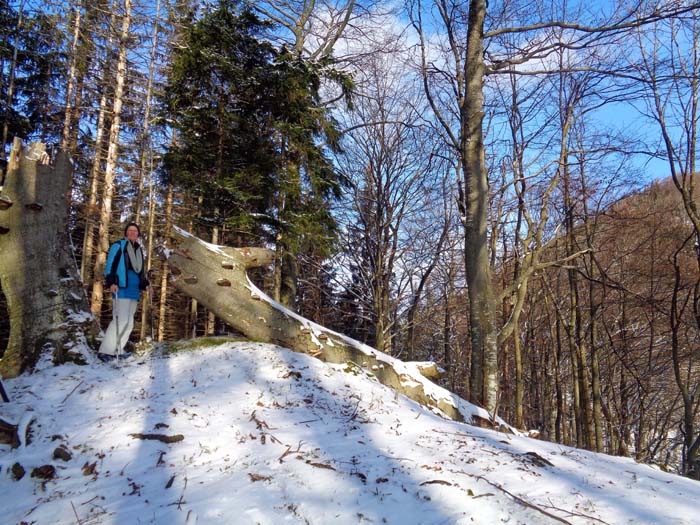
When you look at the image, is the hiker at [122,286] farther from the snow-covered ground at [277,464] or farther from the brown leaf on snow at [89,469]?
the brown leaf on snow at [89,469]

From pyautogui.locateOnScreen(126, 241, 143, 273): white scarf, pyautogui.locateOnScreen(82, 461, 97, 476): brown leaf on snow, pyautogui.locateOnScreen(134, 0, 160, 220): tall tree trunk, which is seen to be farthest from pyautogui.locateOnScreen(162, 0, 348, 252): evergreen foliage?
pyautogui.locateOnScreen(82, 461, 97, 476): brown leaf on snow

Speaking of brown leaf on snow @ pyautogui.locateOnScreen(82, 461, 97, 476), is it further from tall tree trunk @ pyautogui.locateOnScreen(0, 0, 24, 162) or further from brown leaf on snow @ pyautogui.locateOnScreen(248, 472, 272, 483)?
tall tree trunk @ pyautogui.locateOnScreen(0, 0, 24, 162)

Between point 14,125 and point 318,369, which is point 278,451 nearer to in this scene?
point 318,369

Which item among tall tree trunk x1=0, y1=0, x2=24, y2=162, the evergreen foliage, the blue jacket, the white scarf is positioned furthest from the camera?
tall tree trunk x1=0, y1=0, x2=24, y2=162

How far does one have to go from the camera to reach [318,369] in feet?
16.7

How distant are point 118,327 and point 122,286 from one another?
557mm

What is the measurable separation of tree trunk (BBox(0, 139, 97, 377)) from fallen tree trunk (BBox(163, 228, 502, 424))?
50.1 inches

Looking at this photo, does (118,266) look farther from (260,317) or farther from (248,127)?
(248,127)

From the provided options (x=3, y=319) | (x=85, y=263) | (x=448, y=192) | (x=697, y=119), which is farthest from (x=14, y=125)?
(x=697, y=119)

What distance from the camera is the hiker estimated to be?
4973mm

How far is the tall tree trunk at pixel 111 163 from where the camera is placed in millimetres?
11414

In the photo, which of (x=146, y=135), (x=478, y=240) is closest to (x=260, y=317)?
(x=478, y=240)

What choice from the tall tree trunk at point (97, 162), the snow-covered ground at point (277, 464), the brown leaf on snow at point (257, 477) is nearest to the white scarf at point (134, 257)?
the snow-covered ground at point (277, 464)

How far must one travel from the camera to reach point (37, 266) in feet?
15.4
